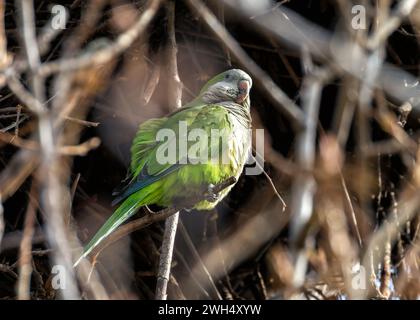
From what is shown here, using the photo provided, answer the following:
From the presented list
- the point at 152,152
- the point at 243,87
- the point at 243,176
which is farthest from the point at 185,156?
the point at 243,176

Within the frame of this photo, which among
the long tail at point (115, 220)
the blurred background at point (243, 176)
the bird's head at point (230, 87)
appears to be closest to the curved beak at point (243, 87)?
the bird's head at point (230, 87)

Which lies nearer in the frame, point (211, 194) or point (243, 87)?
point (211, 194)

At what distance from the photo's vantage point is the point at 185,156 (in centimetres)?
362

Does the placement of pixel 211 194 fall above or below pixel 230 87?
below

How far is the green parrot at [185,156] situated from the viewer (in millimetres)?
3557

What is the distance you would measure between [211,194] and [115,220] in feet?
1.82

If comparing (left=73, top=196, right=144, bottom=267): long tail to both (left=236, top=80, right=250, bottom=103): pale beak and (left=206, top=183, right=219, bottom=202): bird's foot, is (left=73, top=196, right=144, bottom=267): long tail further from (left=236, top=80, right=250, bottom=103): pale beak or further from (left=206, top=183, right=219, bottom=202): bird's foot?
(left=236, top=80, right=250, bottom=103): pale beak

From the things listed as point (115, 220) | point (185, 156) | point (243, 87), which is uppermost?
point (243, 87)

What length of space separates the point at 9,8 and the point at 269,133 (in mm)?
1936

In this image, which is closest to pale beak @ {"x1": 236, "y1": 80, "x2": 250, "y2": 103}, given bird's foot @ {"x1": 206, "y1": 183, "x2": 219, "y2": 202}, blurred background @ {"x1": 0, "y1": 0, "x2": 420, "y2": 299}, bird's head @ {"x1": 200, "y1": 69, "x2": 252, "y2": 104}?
bird's head @ {"x1": 200, "y1": 69, "x2": 252, "y2": 104}

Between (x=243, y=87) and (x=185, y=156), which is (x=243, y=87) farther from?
(x=185, y=156)
